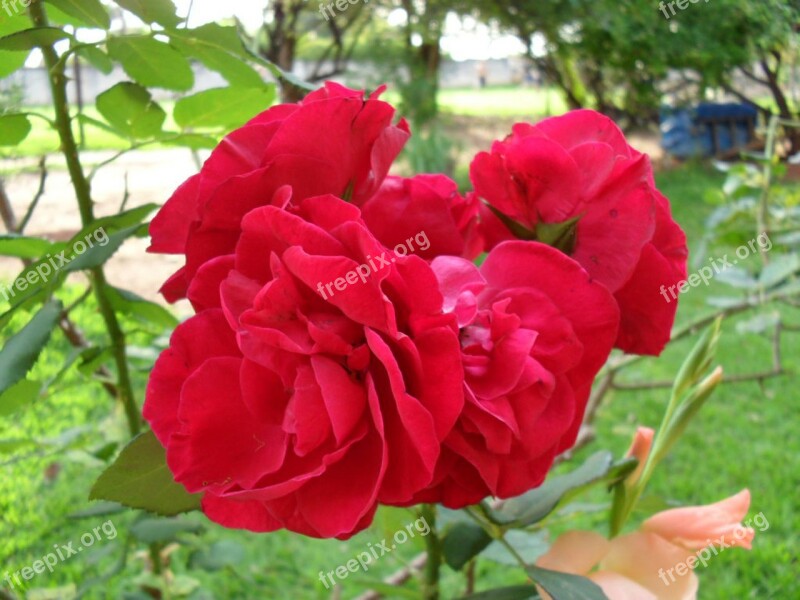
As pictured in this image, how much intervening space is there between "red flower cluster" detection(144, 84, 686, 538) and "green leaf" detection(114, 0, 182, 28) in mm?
→ 97

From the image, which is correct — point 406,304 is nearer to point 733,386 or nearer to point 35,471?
point 35,471

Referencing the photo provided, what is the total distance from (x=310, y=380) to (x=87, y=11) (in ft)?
0.73

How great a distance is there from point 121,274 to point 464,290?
1.08 metres

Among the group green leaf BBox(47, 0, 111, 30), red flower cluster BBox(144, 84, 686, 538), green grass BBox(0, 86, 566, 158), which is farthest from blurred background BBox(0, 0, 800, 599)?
green grass BBox(0, 86, 566, 158)

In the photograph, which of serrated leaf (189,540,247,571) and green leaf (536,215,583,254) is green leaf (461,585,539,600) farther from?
serrated leaf (189,540,247,571)

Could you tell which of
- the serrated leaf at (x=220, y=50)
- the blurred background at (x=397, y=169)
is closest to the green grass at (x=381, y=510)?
the blurred background at (x=397, y=169)

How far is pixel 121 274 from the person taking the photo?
4.00ft

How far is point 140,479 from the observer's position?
0.97 feet

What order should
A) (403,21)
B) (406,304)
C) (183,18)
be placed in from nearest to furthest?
(406,304)
(183,18)
(403,21)

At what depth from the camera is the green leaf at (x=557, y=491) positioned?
393 mm

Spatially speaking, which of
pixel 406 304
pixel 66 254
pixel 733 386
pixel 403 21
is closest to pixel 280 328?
pixel 406 304

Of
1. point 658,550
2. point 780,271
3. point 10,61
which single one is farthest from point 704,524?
point 780,271

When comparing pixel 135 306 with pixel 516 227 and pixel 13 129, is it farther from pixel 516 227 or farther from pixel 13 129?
pixel 516 227

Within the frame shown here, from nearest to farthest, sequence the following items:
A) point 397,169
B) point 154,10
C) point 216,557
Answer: point 154,10, point 216,557, point 397,169
